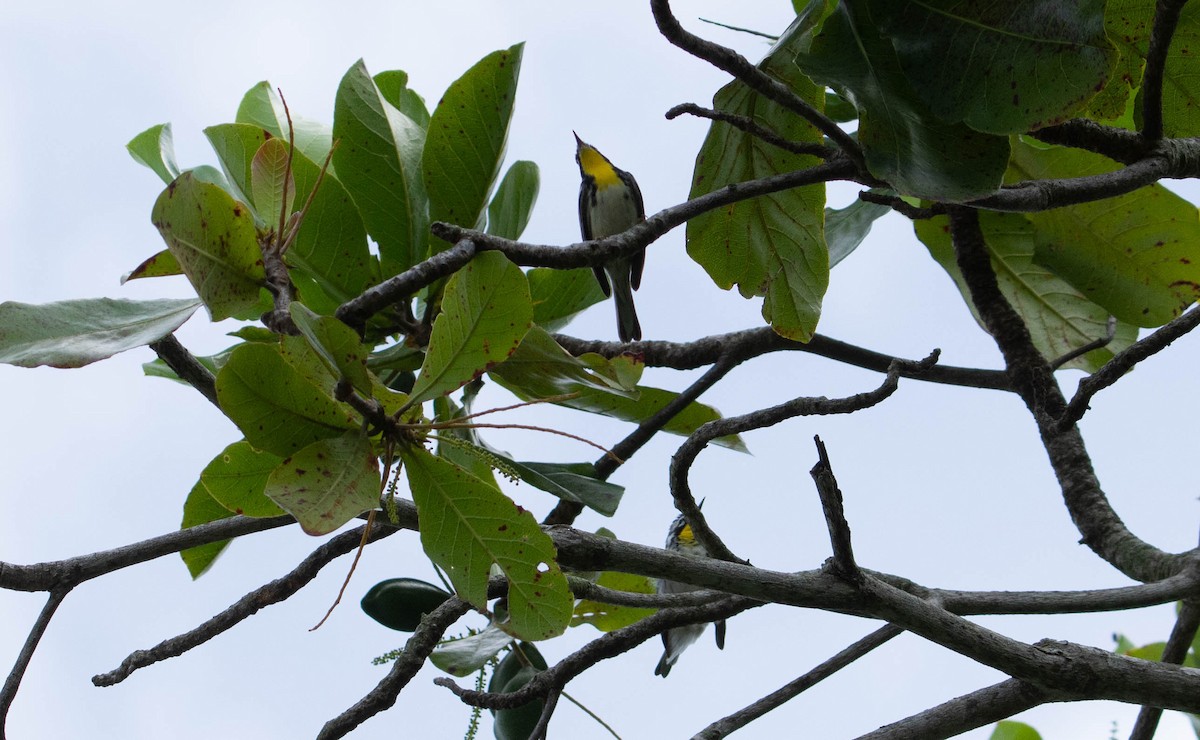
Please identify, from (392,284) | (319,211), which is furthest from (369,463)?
(319,211)

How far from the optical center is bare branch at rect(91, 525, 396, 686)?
122 centimetres

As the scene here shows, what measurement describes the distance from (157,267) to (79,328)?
0.13m

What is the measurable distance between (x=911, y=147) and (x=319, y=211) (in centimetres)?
83

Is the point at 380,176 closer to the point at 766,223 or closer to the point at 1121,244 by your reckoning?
the point at 766,223

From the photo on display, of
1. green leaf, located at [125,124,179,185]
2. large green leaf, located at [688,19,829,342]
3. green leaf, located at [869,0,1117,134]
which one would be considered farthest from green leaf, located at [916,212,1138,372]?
green leaf, located at [125,124,179,185]

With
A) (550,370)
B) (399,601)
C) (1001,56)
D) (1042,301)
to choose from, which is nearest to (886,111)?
(1001,56)

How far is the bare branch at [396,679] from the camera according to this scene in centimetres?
117

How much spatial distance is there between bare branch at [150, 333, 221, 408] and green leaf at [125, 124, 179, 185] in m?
0.51

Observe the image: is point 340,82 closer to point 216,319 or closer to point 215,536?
point 216,319

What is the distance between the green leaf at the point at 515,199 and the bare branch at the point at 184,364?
666mm

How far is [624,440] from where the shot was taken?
6.17ft

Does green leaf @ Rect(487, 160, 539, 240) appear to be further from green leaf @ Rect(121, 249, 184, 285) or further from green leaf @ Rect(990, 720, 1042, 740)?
green leaf @ Rect(990, 720, 1042, 740)

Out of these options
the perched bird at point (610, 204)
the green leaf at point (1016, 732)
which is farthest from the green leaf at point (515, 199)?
the perched bird at point (610, 204)

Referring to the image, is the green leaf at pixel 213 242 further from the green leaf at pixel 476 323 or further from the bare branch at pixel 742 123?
the bare branch at pixel 742 123
